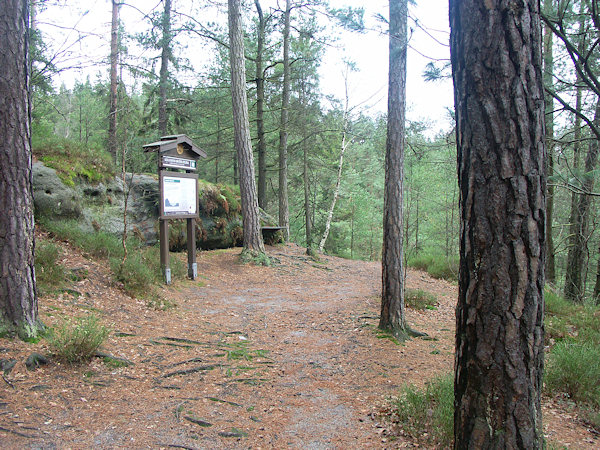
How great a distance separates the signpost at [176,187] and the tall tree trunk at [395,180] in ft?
15.0

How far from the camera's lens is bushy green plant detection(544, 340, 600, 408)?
356 centimetres

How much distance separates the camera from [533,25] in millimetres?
1945

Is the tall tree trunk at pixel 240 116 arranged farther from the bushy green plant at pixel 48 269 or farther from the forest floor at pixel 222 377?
the bushy green plant at pixel 48 269

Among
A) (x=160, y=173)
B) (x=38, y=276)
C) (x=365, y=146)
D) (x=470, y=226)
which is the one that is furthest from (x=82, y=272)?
(x=365, y=146)

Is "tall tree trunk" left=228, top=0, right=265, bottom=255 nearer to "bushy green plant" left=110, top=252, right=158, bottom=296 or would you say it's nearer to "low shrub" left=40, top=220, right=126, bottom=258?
"low shrub" left=40, top=220, right=126, bottom=258

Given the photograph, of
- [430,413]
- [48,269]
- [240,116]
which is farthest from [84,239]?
[430,413]

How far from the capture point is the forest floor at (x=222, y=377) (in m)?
2.92

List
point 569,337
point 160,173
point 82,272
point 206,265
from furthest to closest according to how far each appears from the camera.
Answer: point 206,265 → point 160,173 → point 82,272 → point 569,337

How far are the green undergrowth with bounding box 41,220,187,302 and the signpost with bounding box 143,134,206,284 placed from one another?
1.87 feet

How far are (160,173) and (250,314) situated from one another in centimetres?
361

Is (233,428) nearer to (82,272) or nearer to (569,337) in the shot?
(82,272)

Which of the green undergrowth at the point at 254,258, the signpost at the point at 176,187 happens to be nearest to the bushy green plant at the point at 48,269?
the signpost at the point at 176,187

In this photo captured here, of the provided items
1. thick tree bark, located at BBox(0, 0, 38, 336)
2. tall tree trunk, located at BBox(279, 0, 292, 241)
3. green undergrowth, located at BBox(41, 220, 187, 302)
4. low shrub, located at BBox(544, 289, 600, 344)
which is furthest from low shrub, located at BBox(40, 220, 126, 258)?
tall tree trunk, located at BBox(279, 0, 292, 241)

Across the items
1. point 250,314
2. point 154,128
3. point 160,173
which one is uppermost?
point 154,128
